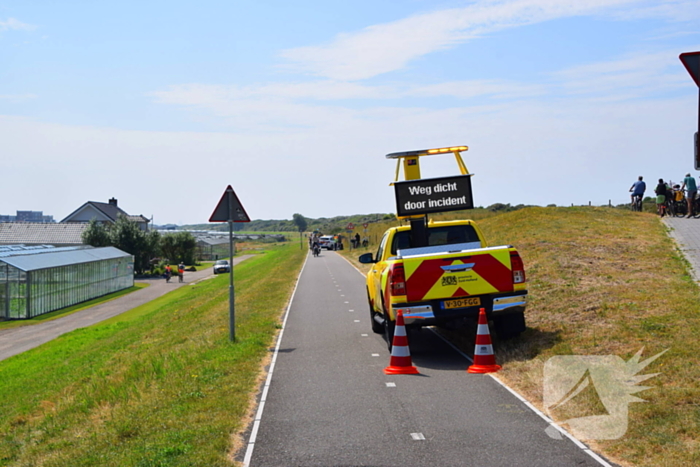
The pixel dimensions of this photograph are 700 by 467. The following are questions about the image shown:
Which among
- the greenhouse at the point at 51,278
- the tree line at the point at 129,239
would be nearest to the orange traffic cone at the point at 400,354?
the greenhouse at the point at 51,278

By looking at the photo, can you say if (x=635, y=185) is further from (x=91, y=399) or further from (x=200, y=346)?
(x=91, y=399)

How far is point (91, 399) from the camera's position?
11.3m

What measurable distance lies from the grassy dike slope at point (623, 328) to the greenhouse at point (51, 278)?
2871 cm

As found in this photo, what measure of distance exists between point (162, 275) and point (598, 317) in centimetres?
7069

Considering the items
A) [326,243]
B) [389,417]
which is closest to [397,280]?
[389,417]

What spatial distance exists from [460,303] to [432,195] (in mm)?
2718

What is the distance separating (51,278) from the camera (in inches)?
1649

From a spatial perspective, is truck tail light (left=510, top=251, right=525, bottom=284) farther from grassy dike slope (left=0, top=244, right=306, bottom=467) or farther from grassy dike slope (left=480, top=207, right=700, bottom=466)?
grassy dike slope (left=0, top=244, right=306, bottom=467)

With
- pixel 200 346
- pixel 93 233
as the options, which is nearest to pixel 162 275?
pixel 93 233

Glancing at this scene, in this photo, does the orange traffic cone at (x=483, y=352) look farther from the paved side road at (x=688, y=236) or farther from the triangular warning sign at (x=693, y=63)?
the paved side road at (x=688, y=236)

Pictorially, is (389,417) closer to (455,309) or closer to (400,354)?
(400,354)

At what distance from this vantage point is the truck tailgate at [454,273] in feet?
34.3

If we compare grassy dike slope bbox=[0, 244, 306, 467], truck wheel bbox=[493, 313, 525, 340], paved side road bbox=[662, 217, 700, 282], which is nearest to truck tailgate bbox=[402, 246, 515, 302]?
truck wheel bbox=[493, 313, 525, 340]

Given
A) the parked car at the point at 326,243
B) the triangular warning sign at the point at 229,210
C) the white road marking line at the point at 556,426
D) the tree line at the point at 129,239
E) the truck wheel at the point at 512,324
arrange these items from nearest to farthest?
the white road marking line at the point at 556,426 < the truck wheel at the point at 512,324 < the triangular warning sign at the point at 229,210 < the tree line at the point at 129,239 < the parked car at the point at 326,243
